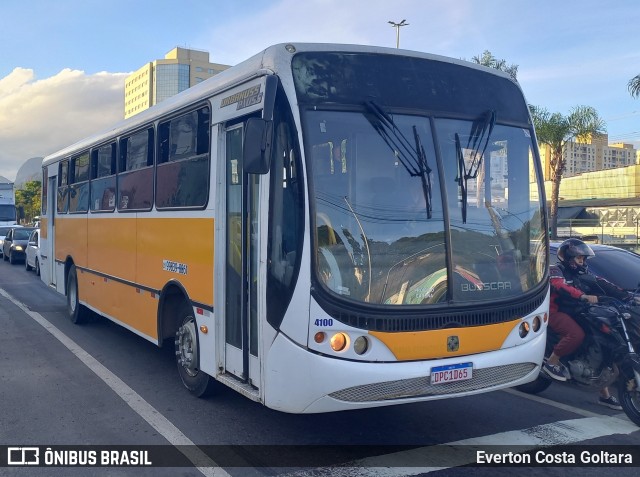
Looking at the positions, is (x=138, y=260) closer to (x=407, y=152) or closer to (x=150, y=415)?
(x=150, y=415)

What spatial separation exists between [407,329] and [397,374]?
13.2 inches

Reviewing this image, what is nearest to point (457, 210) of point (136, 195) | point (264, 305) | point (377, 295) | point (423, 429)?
point (377, 295)

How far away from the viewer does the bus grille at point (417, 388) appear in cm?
459

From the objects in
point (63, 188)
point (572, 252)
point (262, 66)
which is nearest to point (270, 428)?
point (262, 66)

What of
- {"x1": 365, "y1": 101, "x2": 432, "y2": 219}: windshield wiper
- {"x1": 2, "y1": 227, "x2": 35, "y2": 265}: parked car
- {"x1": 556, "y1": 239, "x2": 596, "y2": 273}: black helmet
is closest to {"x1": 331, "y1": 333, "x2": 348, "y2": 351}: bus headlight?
{"x1": 365, "y1": 101, "x2": 432, "y2": 219}: windshield wiper

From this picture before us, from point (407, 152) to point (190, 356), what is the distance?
10.5 feet

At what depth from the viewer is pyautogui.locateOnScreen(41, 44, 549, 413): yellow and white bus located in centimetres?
461

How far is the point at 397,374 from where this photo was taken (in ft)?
15.2

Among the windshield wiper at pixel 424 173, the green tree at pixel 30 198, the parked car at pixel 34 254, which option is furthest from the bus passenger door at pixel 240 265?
the green tree at pixel 30 198

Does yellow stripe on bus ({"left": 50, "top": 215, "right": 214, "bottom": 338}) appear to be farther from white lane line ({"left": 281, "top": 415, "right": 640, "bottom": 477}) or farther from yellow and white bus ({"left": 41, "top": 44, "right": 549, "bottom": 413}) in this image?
white lane line ({"left": 281, "top": 415, "right": 640, "bottom": 477})

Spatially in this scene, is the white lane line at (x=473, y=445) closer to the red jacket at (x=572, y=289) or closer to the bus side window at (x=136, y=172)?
the red jacket at (x=572, y=289)

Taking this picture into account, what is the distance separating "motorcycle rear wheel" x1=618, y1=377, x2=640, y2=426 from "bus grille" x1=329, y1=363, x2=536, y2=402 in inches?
61.5

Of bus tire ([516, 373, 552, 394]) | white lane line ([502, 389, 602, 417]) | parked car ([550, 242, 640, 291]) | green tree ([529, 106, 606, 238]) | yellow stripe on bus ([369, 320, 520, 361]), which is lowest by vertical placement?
white lane line ([502, 389, 602, 417])

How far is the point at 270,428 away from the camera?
5.75 m
